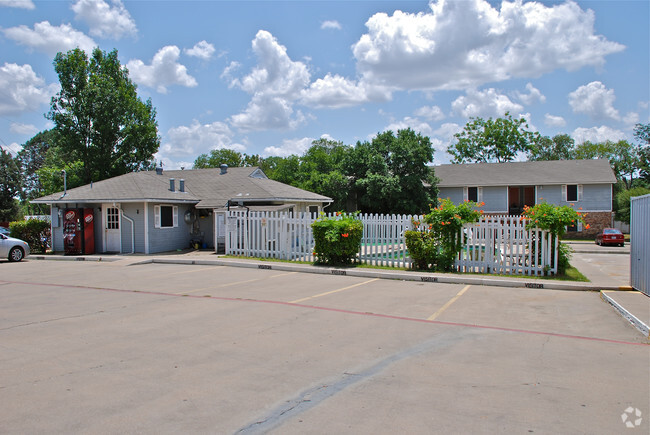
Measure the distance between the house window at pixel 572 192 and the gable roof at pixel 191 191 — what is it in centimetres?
2398

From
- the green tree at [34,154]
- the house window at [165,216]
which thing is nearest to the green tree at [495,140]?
the house window at [165,216]

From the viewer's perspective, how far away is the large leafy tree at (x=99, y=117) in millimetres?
37562

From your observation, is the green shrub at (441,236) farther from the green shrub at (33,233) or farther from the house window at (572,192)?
the house window at (572,192)

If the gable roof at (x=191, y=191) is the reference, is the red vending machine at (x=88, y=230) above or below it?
below

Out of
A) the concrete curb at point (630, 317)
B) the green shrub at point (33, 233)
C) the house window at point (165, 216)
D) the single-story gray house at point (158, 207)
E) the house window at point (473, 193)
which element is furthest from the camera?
the house window at point (473, 193)

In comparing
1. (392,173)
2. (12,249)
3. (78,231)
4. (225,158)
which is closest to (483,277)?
(78,231)

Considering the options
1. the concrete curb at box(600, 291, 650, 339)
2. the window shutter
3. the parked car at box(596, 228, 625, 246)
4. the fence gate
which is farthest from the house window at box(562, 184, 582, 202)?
the window shutter

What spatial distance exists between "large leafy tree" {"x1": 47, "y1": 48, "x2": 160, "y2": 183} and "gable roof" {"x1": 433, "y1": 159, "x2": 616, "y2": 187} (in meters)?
26.7

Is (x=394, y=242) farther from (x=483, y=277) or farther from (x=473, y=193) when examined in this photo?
(x=473, y=193)

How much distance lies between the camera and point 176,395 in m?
4.88

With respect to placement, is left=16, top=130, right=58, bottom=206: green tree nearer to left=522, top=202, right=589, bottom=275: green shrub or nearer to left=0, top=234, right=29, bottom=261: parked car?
left=0, top=234, right=29, bottom=261: parked car

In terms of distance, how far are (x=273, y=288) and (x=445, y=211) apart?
5.88 meters

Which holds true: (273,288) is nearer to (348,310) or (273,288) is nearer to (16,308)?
(348,310)

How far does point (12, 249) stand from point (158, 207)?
238 inches
